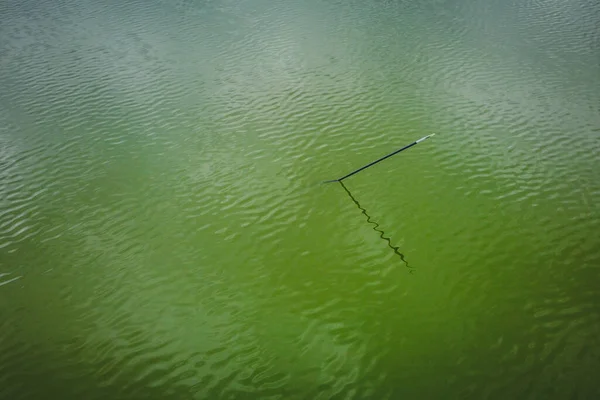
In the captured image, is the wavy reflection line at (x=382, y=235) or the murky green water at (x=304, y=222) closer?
the murky green water at (x=304, y=222)

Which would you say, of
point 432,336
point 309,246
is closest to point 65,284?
point 309,246

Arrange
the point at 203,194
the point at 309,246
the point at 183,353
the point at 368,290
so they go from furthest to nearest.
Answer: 1. the point at 203,194
2. the point at 309,246
3. the point at 368,290
4. the point at 183,353

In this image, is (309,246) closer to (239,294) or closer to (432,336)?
(239,294)

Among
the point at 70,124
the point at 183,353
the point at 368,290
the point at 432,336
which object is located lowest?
the point at 432,336

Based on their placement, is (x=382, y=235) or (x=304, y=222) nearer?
(x=382, y=235)

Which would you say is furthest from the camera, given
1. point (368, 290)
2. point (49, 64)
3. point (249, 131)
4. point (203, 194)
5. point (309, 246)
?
point (49, 64)

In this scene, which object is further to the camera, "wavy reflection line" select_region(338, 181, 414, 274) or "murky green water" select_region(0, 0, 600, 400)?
"wavy reflection line" select_region(338, 181, 414, 274)

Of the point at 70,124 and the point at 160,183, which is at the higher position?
the point at 70,124

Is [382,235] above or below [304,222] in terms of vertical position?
below
